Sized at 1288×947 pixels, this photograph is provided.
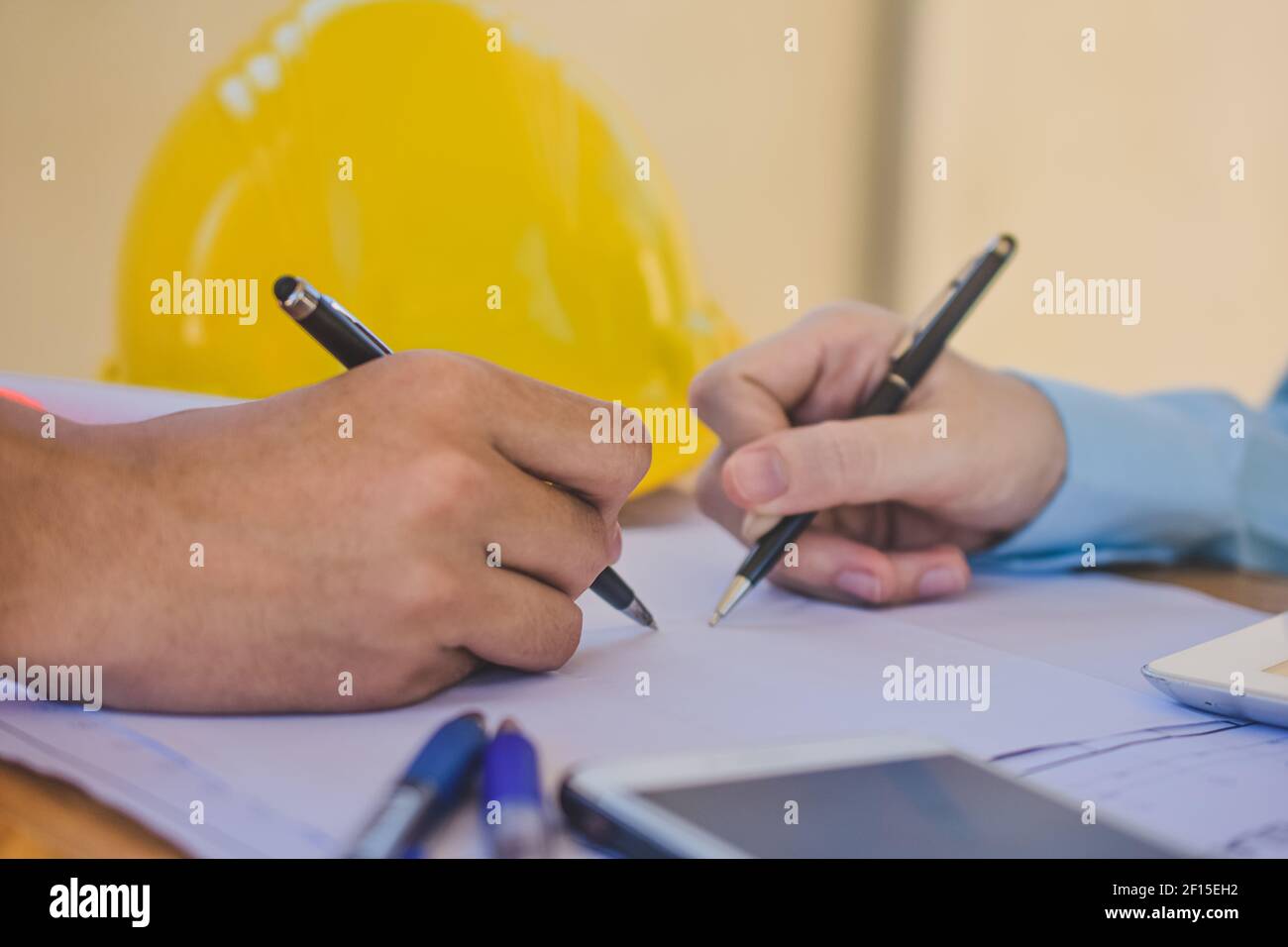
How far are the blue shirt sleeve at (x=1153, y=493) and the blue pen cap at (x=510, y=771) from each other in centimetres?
50

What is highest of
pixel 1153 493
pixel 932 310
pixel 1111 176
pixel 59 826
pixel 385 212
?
pixel 1111 176

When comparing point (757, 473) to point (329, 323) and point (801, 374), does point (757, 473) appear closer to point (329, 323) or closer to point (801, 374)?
point (801, 374)

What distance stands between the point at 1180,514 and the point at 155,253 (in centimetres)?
78

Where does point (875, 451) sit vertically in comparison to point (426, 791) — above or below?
above

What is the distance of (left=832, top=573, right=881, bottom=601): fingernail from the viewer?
61 centimetres

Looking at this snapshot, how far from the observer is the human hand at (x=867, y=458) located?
59 centimetres

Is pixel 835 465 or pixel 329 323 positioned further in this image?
pixel 835 465

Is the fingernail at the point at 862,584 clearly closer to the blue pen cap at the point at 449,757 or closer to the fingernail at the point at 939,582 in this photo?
the fingernail at the point at 939,582

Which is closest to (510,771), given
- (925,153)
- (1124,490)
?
(1124,490)

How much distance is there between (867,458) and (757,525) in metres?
0.07

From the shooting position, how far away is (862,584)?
613 mm

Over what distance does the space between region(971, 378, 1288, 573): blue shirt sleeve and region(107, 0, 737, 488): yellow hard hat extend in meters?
0.32
